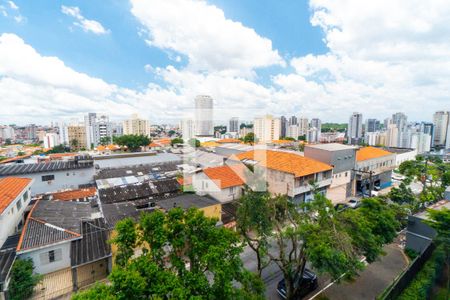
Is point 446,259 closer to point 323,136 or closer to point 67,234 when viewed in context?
point 67,234

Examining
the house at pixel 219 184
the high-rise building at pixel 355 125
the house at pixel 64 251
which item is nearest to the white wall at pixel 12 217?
the house at pixel 64 251

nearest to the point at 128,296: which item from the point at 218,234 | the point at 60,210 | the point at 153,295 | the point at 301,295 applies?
the point at 153,295

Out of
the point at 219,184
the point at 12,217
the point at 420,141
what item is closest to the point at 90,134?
the point at 12,217

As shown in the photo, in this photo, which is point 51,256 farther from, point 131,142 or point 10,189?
point 131,142

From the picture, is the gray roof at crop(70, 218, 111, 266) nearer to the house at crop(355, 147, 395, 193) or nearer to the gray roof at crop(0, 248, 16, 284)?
the gray roof at crop(0, 248, 16, 284)

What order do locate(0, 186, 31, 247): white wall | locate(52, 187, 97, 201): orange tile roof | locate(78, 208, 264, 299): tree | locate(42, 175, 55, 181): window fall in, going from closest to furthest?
1. locate(78, 208, 264, 299): tree
2. locate(0, 186, 31, 247): white wall
3. locate(52, 187, 97, 201): orange tile roof
4. locate(42, 175, 55, 181): window

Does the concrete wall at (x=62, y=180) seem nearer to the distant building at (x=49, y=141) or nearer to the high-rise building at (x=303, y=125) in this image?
the distant building at (x=49, y=141)

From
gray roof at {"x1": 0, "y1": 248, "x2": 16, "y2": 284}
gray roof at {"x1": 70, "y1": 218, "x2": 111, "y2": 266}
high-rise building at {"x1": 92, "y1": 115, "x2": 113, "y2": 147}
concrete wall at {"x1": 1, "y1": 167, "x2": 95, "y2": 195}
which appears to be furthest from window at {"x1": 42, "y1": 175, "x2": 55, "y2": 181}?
high-rise building at {"x1": 92, "y1": 115, "x2": 113, "y2": 147}
